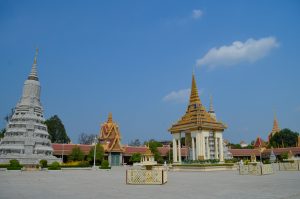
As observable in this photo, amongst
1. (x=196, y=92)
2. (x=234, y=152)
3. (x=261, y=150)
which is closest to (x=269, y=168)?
(x=196, y=92)

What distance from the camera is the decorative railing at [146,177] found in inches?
618

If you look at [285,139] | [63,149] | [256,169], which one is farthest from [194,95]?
[285,139]

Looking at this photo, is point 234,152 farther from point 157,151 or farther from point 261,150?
point 157,151

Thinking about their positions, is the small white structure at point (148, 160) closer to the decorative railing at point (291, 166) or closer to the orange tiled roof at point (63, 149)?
the decorative railing at point (291, 166)

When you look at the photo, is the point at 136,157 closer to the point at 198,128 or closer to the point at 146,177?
the point at 198,128

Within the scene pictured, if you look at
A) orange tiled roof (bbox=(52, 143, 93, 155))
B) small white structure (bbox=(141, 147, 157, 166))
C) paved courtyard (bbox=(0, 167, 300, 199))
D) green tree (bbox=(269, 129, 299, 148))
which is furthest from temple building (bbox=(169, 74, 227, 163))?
green tree (bbox=(269, 129, 299, 148))

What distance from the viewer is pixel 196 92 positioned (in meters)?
43.3

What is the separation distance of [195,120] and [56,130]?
55.0 m

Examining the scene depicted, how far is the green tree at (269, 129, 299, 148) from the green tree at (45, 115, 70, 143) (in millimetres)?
64892

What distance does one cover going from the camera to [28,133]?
146 feet

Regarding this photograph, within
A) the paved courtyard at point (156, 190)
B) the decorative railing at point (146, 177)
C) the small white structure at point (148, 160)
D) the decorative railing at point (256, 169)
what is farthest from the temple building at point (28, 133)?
the decorative railing at point (256, 169)

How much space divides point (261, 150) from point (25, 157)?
65675 mm

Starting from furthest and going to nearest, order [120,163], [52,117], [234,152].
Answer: [52,117], [234,152], [120,163]

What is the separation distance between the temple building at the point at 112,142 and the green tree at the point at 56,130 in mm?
17311
